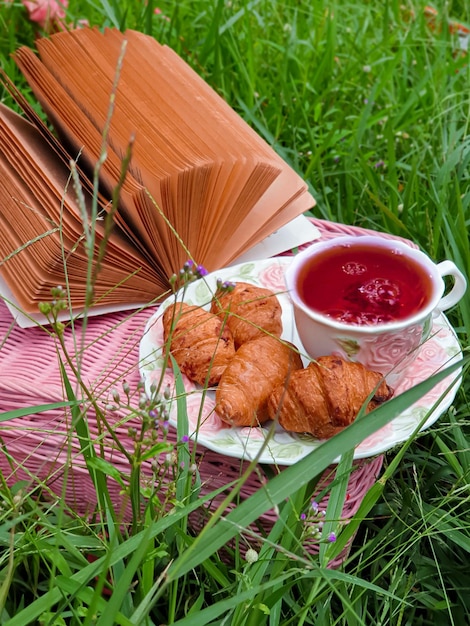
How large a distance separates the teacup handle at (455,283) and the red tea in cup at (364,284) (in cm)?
4

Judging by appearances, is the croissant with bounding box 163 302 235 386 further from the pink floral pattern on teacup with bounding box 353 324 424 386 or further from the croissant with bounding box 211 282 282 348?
the pink floral pattern on teacup with bounding box 353 324 424 386

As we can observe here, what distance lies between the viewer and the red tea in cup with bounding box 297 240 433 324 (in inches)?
46.1

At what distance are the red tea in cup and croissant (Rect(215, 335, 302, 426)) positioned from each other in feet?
0.29

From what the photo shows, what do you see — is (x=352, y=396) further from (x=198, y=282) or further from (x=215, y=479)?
(x=198, y=282)

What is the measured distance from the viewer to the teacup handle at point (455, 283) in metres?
1.25

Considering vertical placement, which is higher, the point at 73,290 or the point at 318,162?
the point at 73,290

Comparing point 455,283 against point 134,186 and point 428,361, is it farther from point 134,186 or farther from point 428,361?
point 134,186

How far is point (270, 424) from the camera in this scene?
1.17 metres

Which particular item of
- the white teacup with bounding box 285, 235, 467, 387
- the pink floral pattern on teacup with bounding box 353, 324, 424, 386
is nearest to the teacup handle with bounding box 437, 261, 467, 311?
the white teacup with bounding box 285, 235, 467, 387

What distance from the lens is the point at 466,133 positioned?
6.64ft

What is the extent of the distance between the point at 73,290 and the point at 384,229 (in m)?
0.72

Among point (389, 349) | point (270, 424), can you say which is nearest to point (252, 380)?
point (270, 424)

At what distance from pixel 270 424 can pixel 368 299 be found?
0.75 feet

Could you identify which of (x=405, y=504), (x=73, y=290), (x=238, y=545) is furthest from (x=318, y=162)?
(x=238, y=545)
